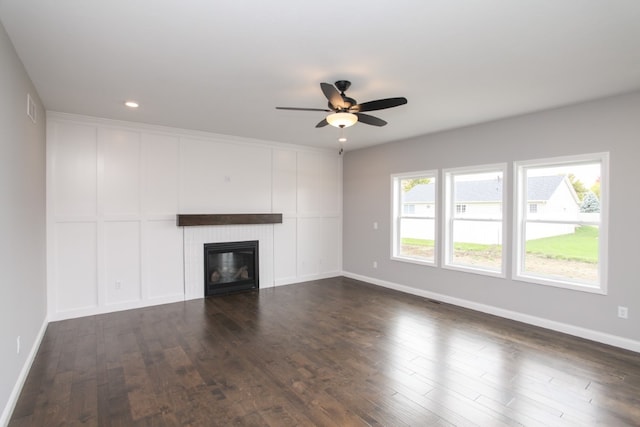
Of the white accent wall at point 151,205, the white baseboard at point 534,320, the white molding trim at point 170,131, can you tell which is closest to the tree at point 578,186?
the white baseboard at point 534,320

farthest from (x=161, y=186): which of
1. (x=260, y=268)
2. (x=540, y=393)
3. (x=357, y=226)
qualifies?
(x=540, y=393)

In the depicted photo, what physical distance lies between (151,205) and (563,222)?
18.8 feet

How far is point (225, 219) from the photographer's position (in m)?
5.55

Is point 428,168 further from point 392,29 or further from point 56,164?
point 56,164

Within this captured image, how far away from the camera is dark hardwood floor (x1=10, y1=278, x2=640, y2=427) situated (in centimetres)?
238

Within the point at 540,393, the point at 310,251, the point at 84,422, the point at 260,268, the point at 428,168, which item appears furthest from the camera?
the point at 310,251

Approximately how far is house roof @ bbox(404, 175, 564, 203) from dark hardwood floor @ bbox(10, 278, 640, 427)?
1.74 metres

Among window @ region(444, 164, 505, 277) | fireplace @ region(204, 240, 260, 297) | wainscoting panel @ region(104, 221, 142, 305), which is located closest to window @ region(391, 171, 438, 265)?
window @ region(444, 164, 505, 277)

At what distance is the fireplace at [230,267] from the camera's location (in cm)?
555

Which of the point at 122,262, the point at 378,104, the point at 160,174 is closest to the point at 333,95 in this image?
the point at 378,104

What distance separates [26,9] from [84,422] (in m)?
2.80

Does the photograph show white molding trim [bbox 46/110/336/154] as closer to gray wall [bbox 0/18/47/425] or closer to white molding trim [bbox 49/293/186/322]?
gray wall [bbox 0/18/47/425]

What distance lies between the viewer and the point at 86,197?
4.54 meters

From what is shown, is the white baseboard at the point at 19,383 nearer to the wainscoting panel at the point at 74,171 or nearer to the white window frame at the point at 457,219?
the wainscoting panel at the point at 74,171
